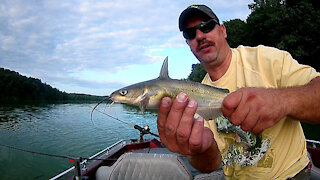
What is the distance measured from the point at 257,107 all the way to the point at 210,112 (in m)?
0.84

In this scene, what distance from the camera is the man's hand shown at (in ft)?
5.37

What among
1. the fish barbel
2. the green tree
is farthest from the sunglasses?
the green tree

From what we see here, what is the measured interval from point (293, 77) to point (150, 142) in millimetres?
7901

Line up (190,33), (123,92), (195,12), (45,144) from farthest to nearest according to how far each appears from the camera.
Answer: (45,144)
(190,33)
(195,12)
(123,92)

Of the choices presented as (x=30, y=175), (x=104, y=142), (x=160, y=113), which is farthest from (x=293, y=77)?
(x=104, y=142)

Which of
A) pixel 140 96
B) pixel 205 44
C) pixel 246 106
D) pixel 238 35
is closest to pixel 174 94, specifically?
pixel 140 96

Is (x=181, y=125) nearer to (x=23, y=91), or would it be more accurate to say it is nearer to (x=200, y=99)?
(x=200, y=99)

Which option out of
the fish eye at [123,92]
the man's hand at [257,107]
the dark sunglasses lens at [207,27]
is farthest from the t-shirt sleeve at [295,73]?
the fish eye at [123,92]

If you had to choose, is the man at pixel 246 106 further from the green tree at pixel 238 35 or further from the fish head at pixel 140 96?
the green tree at pixel 238 35

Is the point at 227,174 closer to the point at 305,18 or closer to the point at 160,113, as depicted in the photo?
the point at 160,113

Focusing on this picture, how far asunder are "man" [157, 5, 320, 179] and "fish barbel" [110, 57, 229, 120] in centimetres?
31

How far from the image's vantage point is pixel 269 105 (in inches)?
64.3

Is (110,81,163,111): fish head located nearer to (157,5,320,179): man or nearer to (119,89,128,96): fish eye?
(119,89,128,96): fish eye

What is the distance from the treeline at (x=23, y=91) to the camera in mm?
78750
